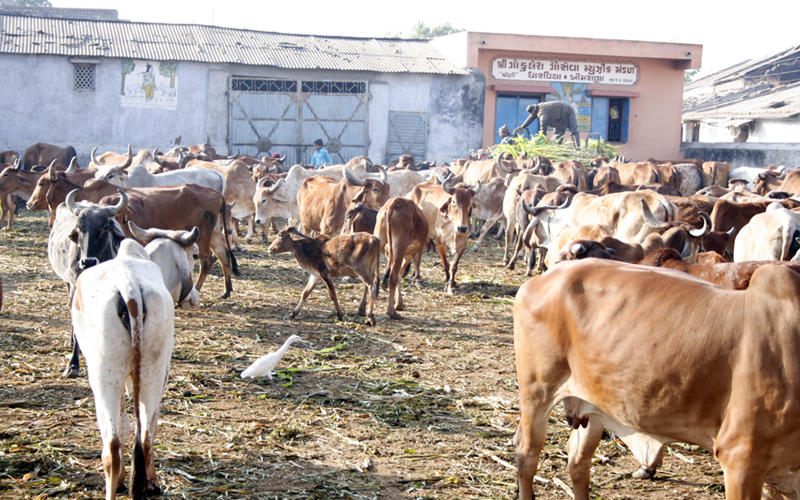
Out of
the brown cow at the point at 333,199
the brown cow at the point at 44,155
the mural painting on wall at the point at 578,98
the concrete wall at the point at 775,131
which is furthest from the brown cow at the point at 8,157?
the concrete wall at the point at 775,131

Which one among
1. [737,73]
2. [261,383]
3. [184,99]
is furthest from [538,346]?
[737,73]

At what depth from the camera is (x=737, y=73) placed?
42781mm

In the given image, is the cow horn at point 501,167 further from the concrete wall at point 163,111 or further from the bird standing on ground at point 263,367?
the bird standing on ground at point 263,367

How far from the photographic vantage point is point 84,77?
28.2 meters

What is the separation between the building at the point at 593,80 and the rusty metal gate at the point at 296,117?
4847 mm


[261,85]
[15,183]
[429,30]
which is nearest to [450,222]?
[15,183]

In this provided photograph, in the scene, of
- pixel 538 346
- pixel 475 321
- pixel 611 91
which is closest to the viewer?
pixel 538 346

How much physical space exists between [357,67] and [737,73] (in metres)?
23.4

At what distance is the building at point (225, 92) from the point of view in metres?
27.8

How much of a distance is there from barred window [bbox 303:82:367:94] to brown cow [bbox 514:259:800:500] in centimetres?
2611

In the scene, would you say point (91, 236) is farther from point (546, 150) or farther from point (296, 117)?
point (296, 117)

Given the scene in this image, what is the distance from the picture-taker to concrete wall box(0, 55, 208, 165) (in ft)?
90.5

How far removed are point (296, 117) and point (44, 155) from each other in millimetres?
8984

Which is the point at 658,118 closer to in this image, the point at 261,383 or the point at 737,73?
the point at 737,73
